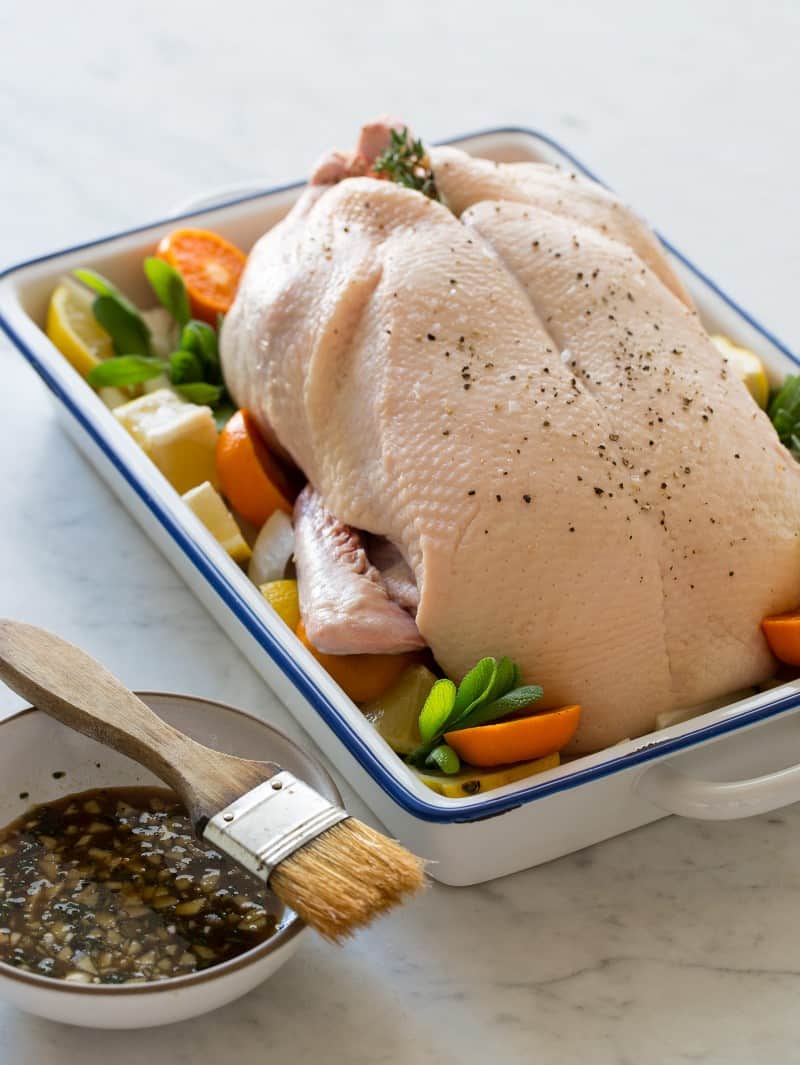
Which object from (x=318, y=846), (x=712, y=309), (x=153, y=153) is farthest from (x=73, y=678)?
(x=153, y=153)

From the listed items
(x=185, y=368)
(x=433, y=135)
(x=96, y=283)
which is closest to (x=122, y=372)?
(x=185, y=368)

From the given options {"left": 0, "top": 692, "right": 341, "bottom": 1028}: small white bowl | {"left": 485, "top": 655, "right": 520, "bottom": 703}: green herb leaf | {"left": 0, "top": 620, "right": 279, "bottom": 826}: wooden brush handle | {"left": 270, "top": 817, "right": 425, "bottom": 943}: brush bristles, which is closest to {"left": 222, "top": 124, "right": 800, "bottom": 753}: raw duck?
{"left": 485, "top": 655, "right": 520, "bottom": 703}: green herb leaf

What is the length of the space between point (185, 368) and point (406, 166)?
1.59 feet

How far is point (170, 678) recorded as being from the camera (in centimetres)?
214

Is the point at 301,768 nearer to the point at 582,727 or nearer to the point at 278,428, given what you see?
the point at 582,727

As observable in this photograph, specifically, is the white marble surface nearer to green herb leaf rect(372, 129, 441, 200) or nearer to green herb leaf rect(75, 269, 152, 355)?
green herb leaf rect(75, 269, 152, 355)

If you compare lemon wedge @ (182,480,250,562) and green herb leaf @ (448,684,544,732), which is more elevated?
lemon wedge @ (182,480,250,562)

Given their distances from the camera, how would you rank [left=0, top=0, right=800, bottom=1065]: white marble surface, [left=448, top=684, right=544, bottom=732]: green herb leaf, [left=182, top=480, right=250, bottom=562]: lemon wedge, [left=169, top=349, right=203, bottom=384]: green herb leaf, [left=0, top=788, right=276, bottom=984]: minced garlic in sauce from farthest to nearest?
1. [left=169, top=349, right=203, bottom=384]: green herb leaf
2. [left=182, top=480, right=250, bottom=562]: lemon wedge
3. [left=448, top=684, right=544, bottom=732]: green herb leaf
4. [left=0, top=0, right=800, bottom=1065]: white marble surface
5. [left=0, top=788, right=276, bottom=984]: minced garlic in sauce

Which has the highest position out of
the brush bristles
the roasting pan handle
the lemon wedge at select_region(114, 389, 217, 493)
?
the lemon wedge at select_region(114, 389, 217, 493)

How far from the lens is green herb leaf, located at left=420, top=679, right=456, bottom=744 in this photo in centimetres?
179

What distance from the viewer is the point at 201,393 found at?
2404 millimetres

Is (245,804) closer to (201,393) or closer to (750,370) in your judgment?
(201,393)

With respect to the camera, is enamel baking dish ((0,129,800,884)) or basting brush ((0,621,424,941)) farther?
enamel baking dish ((0,129,800,884))

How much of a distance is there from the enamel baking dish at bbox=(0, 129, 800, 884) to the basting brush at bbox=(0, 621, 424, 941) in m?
0.15
